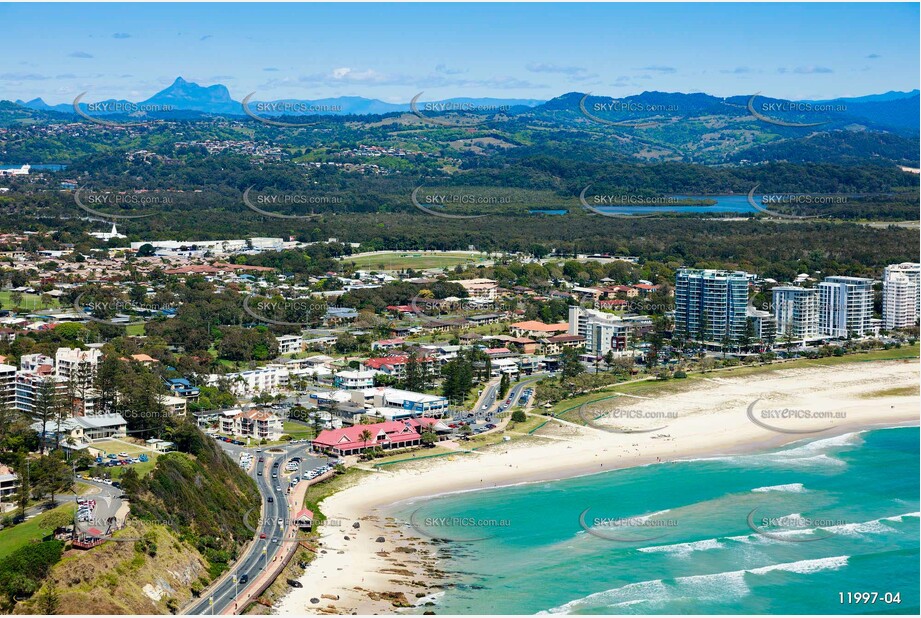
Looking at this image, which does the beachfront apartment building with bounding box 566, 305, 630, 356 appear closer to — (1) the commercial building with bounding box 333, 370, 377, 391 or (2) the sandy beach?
(2) the sandy beach

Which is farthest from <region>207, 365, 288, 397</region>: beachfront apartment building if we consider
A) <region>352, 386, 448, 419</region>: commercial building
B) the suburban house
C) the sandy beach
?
the sandy beach

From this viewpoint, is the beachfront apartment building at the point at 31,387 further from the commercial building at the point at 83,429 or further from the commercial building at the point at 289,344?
the commercial building at the point at 289,344

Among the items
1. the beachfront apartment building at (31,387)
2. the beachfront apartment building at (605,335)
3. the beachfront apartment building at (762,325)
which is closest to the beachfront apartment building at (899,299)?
the beachfront apartment building at (762,325)

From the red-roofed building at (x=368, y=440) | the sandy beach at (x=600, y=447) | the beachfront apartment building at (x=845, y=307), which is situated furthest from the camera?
the beachfront apartment building at (x=845, y=307)

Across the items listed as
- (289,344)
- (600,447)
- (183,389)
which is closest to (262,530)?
(600,447)

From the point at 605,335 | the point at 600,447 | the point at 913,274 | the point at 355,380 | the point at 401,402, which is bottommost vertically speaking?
the point at 600,447

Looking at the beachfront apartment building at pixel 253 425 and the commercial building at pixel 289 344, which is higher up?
the commercial building at pixel 289 344

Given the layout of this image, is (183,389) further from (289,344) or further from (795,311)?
(795,311)

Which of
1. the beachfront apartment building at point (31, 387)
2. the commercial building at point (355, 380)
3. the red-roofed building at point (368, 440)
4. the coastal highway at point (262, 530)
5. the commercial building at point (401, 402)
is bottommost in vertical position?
the coastal highway at point (262, 530)
